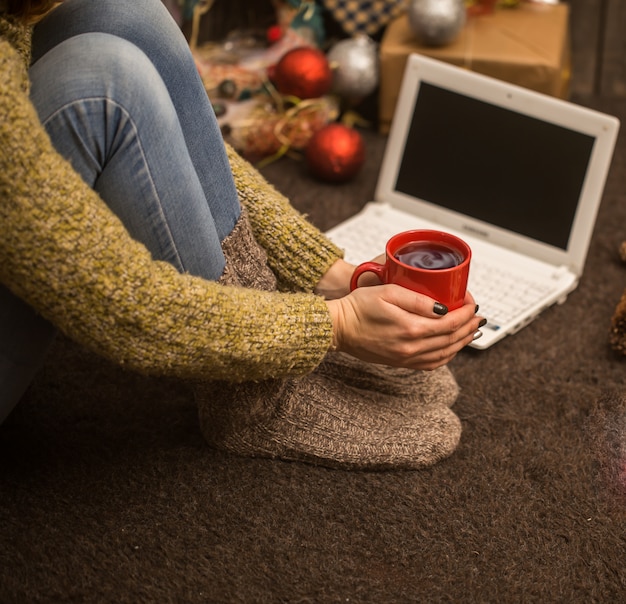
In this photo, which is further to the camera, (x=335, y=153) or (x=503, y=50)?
(x=503, y=50)

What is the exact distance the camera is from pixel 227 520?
96 centimetres

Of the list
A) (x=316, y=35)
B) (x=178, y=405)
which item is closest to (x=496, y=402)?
(x=178, y=405)

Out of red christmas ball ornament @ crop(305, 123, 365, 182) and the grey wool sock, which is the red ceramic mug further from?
red christmas ball ornament @ crop(305, 123, 365, 182)

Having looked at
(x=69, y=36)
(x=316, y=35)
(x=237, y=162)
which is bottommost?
(x=316, y=35)

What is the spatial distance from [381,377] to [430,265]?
26cm


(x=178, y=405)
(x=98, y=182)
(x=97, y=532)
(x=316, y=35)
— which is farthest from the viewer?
(x=316, y=35)

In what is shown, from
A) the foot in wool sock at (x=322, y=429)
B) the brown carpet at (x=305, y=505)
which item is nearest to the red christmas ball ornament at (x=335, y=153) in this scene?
the brown carpet at (x=305, y=505)

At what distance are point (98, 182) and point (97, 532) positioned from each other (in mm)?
400

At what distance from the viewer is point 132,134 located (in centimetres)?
78

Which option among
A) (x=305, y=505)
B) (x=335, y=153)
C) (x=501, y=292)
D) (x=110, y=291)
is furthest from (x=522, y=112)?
(x=110, y=291)

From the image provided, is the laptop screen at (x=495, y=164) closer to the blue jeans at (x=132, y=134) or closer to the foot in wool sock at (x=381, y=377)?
the foot in wool sock at (x=381, y=377)

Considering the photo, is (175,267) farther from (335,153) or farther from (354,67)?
(354,67)

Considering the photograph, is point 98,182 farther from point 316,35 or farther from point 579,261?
point 316,35

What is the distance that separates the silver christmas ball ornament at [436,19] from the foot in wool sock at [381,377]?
0.92 m
